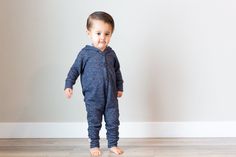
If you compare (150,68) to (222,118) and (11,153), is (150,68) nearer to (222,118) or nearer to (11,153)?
(222,118)

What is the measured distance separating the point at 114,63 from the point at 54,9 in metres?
0.49

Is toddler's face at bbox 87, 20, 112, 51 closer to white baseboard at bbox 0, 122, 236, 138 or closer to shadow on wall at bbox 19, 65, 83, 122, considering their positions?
shadow on wall at bbox 19, 65, 83, 122

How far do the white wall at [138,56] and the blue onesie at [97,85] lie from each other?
0.27 m

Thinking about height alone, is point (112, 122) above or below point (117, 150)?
above

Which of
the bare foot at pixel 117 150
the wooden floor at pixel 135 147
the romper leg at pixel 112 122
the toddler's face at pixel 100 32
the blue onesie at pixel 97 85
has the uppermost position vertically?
the toddler's face at pixel 100 32

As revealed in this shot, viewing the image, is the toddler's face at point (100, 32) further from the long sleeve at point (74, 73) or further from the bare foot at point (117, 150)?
the bare foot at point (117, 150)

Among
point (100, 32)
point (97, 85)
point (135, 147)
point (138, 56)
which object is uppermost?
point (100, 32)

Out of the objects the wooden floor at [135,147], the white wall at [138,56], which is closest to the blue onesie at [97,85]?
the wooden floor at [135,147]

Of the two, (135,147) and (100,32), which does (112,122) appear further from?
(100,32)

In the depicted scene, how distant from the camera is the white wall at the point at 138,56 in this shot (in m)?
2.12

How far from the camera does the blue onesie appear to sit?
6.13ft

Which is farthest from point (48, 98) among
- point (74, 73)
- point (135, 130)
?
point (135, 130)

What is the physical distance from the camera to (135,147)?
6.56 ft

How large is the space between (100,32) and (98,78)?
0.22 metres
